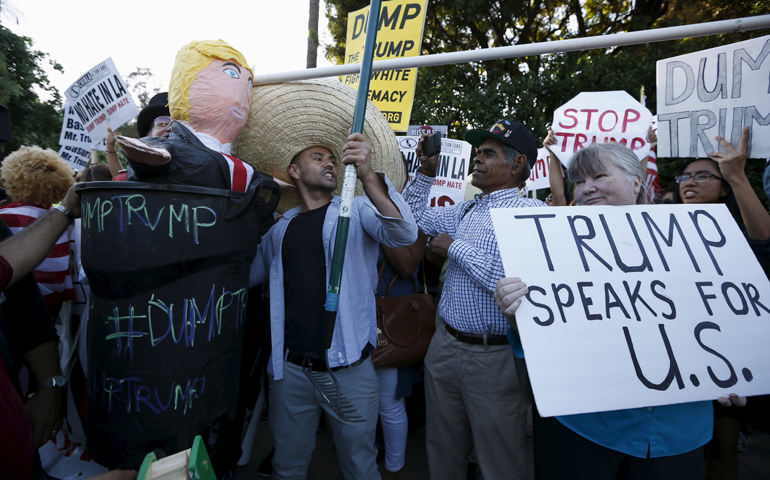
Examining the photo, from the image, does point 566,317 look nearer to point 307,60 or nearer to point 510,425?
point 510,425

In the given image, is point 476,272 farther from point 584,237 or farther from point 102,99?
point 102,99

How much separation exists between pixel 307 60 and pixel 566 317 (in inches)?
365

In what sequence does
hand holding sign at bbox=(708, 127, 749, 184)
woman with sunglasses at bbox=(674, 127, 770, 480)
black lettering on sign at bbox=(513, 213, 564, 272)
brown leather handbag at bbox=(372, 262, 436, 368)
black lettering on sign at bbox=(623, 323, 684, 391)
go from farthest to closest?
brown leather handbag at bbox=(372, 262, 436, 368) → hand holding sign at bbox=(708, 127, 749, 184) → woman with sunglasses at bbox=(674, 127, 770, 480) → black lettering on sign at bbox=(513, 213, 564, 272) → black lettering on sign at bbox=(623, 323, 684, 391)

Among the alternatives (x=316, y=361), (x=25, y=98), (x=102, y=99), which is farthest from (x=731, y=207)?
(x=25, y=98)

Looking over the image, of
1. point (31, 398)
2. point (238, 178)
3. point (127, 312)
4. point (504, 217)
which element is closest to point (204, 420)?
point (127, 312)

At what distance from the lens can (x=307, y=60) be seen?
9.18 metres

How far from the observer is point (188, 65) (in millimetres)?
1530

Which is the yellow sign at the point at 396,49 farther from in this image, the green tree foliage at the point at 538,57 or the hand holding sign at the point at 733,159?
the green tree foliage at the point at 538,57

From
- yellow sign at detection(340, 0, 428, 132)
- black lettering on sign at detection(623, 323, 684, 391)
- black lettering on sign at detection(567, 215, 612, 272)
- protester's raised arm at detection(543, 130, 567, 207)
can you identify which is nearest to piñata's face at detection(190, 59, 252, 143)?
black lettering on sign at detection(567, 215, 612, 272)

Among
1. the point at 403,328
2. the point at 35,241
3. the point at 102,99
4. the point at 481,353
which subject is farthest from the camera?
the point at 102,99

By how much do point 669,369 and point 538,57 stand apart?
9.62m

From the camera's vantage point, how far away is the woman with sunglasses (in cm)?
178

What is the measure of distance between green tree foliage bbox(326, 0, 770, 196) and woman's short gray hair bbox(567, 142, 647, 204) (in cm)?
610

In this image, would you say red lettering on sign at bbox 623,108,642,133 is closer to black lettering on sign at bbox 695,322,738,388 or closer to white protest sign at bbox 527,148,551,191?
white protest sign at bbox 527,148,551,191
